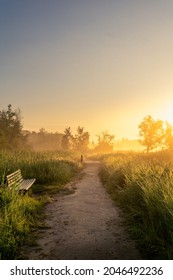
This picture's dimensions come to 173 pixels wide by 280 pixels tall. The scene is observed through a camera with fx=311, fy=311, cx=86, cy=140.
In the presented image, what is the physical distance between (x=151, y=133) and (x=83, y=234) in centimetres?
5020

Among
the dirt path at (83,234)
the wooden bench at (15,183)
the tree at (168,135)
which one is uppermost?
the tree at (168,135)

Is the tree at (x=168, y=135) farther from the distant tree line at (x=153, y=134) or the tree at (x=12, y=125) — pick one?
the tree at (x=12, y=125)

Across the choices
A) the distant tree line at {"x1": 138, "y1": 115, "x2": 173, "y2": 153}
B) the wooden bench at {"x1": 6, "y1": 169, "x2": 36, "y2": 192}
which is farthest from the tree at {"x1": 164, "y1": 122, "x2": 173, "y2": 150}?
the wooden bench at {"x1": 6, "y1": 169, "x2": 36, "y2": 192}

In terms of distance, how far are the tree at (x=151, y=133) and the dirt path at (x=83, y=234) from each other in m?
45.6

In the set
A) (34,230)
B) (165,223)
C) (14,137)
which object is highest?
(14,137)

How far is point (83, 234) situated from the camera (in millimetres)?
7344

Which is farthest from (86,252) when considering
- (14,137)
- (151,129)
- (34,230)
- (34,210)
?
(14,137)

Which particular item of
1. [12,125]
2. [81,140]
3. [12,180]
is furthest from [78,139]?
[12,180]

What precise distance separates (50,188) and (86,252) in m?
8.74

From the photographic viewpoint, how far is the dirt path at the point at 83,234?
6066 millimetres

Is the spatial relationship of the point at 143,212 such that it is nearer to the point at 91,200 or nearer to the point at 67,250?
the point at 67,250

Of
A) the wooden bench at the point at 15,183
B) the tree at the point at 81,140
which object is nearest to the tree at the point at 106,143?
the tree at the point at 81,140

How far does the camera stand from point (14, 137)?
64.9 meters

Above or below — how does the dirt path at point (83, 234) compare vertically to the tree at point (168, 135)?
below
